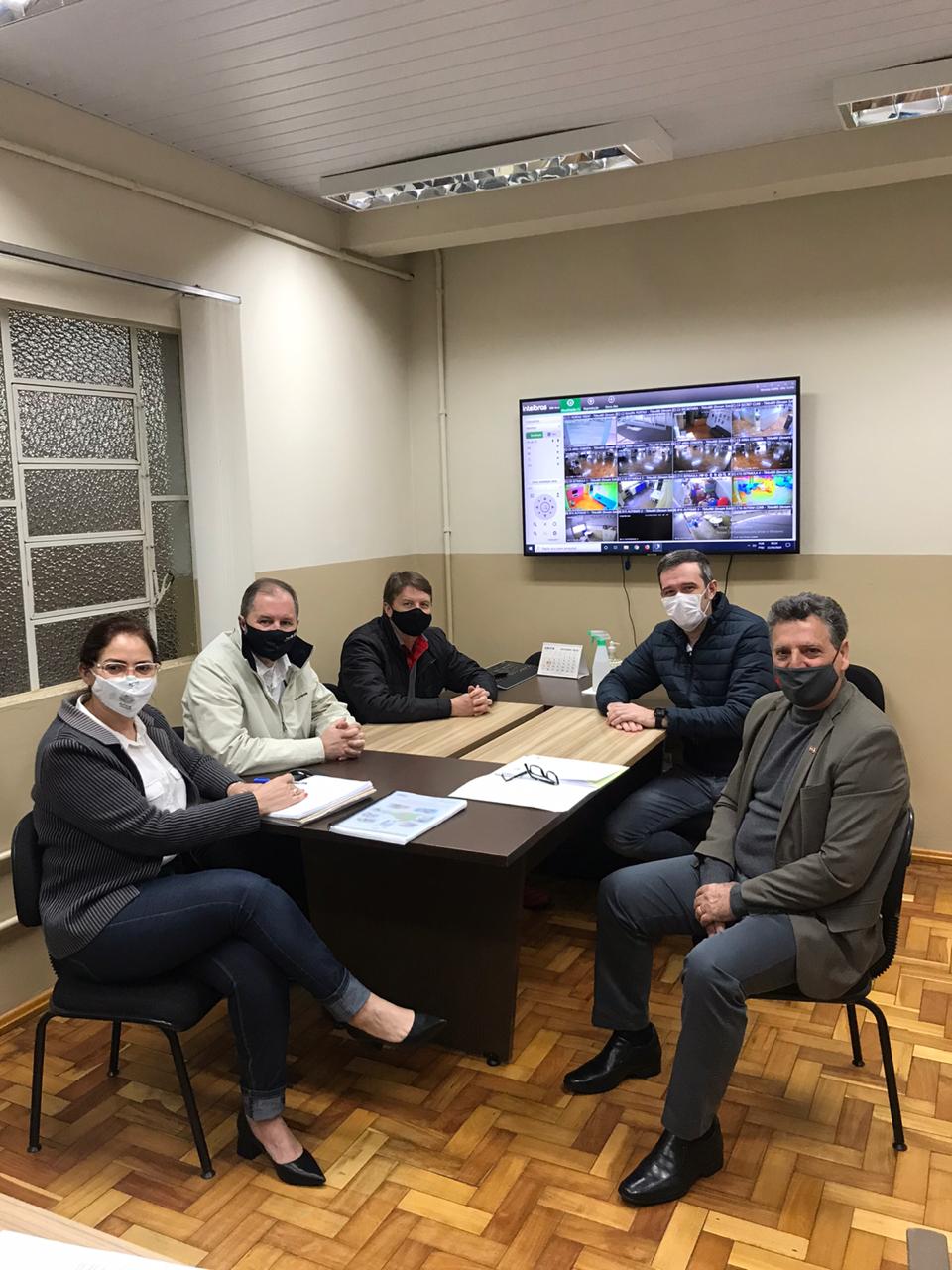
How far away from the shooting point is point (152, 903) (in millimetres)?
2273

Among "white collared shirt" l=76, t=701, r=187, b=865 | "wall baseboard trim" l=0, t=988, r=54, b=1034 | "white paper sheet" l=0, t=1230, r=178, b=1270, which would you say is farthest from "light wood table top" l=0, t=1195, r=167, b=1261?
"wall baseboard trim" l=0, t=988, r=54, b=1034

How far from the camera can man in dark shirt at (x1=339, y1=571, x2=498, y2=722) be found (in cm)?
348

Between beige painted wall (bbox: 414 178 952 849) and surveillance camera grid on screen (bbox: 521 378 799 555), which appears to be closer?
beige painted wall (bbox: 414 178 952 849)

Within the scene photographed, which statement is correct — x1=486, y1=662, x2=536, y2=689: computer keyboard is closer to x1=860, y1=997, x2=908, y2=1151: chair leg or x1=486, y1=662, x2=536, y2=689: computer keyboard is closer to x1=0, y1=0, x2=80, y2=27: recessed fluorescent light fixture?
x1=860, y1=997, x2=908, y2=1151: chair leg

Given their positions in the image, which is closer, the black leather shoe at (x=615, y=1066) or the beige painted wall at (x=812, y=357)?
the black leather shoe at (x=615, y=1066)

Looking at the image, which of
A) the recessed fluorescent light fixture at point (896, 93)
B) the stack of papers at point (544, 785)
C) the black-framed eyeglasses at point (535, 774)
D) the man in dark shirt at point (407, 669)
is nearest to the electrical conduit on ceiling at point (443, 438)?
the man in dark shirt at point (407, 669)

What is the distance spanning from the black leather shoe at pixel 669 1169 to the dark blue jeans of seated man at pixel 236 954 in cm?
77

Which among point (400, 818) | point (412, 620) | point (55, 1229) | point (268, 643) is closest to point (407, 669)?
point (412, 620)

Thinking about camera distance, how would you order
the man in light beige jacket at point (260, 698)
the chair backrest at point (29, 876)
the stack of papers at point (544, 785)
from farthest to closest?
the man in light beige jacket at point (260, 698) < the stack of papers at point (544, 785) < the chair backrest at point (29, 876)

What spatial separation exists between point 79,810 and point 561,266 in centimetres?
343

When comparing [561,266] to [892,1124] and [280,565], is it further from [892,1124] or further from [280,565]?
[892,1124]

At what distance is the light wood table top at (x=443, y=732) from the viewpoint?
10.2 feet

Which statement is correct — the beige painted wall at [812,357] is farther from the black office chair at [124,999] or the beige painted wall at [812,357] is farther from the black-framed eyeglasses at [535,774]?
the black office chair at [124,999]

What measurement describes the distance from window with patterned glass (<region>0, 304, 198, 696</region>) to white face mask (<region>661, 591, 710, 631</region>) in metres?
1.76
